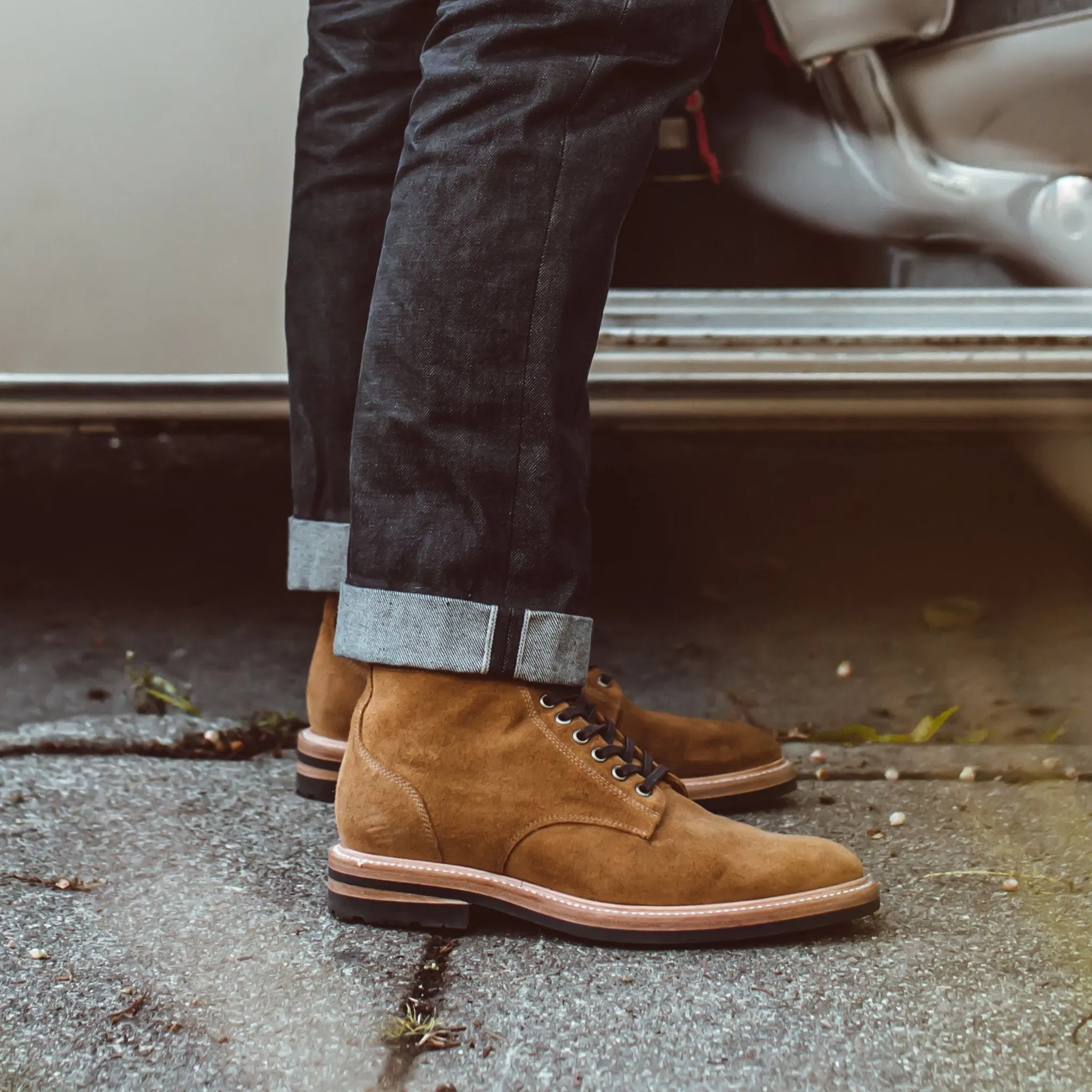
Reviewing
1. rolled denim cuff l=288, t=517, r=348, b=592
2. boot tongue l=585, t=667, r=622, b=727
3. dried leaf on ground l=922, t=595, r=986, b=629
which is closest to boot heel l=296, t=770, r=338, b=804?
rolled denim cuff l=288, t=517, r=348, b=592

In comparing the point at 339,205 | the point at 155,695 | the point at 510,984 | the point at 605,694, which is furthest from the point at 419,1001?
the point at 155,695

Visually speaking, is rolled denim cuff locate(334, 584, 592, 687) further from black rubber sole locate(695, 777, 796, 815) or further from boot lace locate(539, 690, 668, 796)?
black rubber sole locate(695, 777, 796, 815)

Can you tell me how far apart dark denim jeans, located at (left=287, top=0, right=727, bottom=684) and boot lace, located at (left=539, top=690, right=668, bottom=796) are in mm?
31

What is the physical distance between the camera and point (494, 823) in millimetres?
821

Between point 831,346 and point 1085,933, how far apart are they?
2.26 feet

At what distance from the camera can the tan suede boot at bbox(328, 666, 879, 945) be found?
804 millimetres

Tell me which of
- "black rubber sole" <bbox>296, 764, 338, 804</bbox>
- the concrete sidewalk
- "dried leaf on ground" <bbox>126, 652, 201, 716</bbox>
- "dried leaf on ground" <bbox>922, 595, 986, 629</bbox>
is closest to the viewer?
the concrete sidewalk

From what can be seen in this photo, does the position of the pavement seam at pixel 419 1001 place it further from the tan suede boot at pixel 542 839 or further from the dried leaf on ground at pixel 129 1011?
the dried leaf on ground at pixel 129 1011

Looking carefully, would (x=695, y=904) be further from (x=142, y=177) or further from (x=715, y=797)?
(x=142, y=177)

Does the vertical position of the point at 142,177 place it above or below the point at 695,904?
above

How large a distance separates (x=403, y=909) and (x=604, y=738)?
0.69 feet

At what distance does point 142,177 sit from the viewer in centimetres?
118

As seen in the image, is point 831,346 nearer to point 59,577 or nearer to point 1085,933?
point 1085,933

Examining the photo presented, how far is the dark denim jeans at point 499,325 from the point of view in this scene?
74 cm
